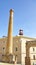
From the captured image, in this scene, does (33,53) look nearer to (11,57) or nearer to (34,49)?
(34,49)

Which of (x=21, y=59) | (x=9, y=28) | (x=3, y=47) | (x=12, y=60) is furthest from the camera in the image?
(x=3, y=47)

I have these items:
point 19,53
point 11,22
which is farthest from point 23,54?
point 11,22

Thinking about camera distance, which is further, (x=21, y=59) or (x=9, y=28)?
(x=21, y=59)

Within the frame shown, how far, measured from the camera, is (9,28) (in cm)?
3281

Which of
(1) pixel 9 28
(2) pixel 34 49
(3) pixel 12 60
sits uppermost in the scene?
(1) pixel 9 28

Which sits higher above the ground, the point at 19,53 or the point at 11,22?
the point at 11,22

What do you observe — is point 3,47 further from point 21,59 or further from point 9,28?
point 9,28

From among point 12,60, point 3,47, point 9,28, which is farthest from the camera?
point 3,47

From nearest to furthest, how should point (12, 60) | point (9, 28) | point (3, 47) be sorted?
1. point (12, 60)
2. point (9, 28)
3. point (3, 47)

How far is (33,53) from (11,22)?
37.7 feet

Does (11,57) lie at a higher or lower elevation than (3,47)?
lower

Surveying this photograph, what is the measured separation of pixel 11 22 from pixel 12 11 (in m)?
2.74

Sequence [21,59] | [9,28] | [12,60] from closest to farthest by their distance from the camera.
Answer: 1. [12,60]
2. [9,28]
3. [21,59]

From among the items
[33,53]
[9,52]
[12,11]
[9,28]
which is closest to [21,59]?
[33,53]
